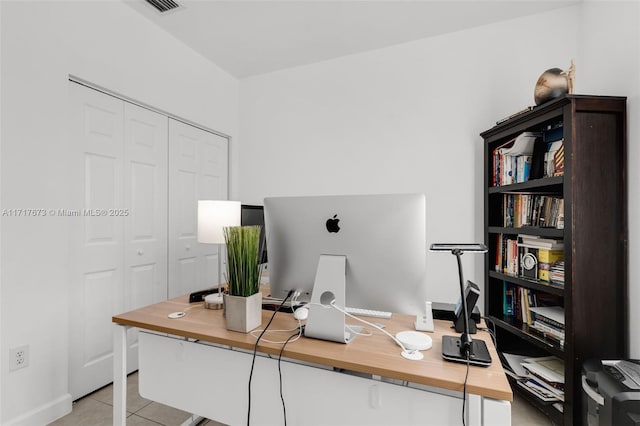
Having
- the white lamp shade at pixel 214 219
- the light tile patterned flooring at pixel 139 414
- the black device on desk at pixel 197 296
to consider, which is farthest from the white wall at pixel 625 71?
the black device on desk at pixel 197 296

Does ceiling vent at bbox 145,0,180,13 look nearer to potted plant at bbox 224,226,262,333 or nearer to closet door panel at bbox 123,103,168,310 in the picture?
closet door panel at bbox 123,103,168,310

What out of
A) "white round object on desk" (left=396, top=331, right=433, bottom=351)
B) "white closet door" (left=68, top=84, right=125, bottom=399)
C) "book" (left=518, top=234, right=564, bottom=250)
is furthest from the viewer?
"white closet door" (left=68, top=84, right=125, bottom=399)

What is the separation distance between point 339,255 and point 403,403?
0.53m

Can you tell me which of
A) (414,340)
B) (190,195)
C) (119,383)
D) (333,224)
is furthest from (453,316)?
(190,195)

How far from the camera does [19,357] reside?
173 centimetres

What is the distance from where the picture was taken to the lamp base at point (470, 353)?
3.30 ft

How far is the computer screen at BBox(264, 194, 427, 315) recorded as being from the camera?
1089mm

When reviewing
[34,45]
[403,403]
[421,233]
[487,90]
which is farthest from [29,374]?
[487,90]

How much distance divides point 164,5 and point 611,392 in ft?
11.2

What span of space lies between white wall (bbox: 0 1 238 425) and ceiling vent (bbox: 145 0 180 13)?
0.84ft

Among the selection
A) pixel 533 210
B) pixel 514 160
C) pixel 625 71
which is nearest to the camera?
pixel 625 71

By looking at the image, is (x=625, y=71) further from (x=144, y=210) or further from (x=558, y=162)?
(x=144, y=210)

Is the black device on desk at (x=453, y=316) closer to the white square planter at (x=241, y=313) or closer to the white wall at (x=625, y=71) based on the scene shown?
the white square planter at (x=241, y=313)

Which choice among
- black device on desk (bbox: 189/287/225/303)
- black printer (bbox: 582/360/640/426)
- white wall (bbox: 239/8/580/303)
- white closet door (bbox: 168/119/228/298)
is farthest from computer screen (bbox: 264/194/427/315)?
white closet door (bbox: 168/119/228/298)
